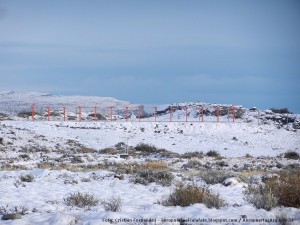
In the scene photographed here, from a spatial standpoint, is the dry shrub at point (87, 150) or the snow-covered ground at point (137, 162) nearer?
the snow-covered ground at point (137, 162)

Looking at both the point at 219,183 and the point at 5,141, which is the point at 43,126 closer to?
the point at 5,141

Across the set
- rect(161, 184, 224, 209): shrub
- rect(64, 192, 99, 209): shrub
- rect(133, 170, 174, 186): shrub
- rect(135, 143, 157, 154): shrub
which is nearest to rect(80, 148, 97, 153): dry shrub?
rect(135, 143, 157, 154): shrub

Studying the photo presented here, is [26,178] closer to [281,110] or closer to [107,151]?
[107,151]

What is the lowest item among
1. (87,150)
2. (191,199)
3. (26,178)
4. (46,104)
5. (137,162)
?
(137,162)

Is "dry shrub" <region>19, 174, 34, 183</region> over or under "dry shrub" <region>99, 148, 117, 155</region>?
over

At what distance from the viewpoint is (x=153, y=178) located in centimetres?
1439

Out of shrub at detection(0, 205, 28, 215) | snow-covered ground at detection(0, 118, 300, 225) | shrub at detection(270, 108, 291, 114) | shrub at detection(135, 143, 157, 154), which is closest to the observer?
snow-covered ground at detection(0, 118, 300, 225)

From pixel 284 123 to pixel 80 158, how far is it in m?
30.1

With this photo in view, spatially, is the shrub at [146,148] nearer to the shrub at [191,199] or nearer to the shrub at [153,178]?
the shrub at [153,178]

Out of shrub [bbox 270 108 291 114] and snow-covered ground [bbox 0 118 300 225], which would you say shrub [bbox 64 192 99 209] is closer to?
snow-covered ground [bbox 0 118 300 225]

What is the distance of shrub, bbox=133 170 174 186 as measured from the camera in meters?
13.9

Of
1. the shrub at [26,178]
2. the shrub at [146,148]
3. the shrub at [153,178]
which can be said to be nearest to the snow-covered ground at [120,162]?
the shrub at [26,178]

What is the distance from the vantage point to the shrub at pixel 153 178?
546 inches

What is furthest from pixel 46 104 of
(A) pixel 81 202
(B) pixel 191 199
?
(B) pixel 191 199
